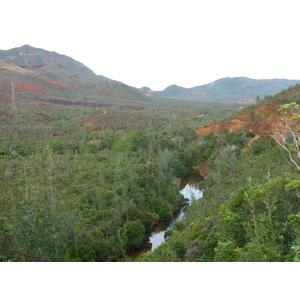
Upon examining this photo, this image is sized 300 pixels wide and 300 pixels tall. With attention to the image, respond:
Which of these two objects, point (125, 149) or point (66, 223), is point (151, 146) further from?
point (66, 223)

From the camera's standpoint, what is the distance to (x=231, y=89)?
167 m

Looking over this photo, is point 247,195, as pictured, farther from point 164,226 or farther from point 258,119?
point 258,119

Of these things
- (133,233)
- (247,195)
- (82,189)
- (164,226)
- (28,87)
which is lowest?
(164,226)

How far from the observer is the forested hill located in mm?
4664

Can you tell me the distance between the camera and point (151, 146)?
2942 centimetres

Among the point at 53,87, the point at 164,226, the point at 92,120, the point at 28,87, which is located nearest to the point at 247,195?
the point at 164,226

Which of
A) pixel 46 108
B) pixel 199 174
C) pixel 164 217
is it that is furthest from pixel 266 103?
pixel 46 108

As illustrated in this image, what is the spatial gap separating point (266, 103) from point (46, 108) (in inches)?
1702

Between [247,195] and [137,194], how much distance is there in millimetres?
13311

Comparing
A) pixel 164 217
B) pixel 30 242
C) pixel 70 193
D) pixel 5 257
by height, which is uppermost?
pixel 5 257

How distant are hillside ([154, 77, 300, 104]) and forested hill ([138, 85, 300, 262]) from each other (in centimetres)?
12226

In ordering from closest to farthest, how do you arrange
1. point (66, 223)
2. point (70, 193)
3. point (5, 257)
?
1. point (5, 257)
2. point (66, 223)
3. point (70, 193)

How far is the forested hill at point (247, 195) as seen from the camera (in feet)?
15.3

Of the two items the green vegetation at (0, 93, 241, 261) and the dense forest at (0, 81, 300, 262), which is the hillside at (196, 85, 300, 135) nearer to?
the dense forest at (0, 81, 300, 262)
